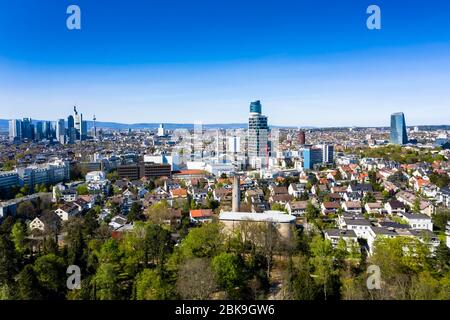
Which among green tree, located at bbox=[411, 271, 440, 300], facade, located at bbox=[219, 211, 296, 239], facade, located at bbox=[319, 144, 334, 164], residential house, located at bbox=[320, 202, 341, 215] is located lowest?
residential house, located at bbox=[320, 202, 341, 215]

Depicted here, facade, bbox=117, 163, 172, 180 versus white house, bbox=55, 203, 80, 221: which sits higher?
facade, bbox=117, 163, 172, 180

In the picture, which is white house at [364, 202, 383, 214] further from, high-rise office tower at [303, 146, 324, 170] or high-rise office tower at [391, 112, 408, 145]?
high-rise office tower at [391, 112, 408, 145]

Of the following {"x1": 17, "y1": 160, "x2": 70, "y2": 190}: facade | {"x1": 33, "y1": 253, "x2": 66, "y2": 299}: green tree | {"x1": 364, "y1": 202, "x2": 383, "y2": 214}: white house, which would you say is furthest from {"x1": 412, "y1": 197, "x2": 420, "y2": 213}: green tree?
{"x1": 17, "y1": 160, "x2": 70, "y2": 190}: facade

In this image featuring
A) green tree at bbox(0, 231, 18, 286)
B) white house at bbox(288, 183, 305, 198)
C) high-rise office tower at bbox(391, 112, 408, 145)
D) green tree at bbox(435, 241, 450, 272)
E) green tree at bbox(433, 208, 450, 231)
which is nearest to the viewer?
green tree at bbox(0, 231, 18, 286)

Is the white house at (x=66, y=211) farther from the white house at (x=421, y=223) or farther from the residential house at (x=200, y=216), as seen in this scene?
the white house at (x=421, y=223)

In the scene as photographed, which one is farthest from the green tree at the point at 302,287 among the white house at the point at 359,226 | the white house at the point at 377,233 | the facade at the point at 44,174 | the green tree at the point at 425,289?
the facade at the point at 44,174

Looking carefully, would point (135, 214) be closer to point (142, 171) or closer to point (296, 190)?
point (296, 190)
